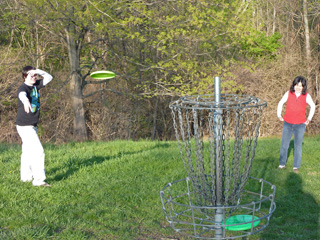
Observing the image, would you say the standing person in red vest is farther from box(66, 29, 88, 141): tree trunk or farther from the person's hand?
box(66, 29, 88, 141): tree trunk

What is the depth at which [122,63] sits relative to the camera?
52.1ft

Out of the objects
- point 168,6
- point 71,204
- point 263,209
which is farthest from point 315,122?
point 71,204

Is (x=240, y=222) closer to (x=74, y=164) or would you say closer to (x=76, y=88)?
(x=74, y=164)

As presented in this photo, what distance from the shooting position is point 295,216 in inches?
217

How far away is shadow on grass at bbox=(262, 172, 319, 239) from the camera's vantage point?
16.1ft

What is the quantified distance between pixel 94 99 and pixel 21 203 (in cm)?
1068

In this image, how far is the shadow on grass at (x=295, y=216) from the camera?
4.91 meters

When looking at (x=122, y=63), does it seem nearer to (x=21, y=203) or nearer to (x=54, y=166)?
(x=54, y=166)

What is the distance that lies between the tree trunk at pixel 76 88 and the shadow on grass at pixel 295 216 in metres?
8.33

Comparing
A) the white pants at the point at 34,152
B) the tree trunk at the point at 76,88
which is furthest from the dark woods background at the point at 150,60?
the white pants at the point at 34,152

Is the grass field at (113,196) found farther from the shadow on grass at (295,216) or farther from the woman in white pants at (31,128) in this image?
the woman in white pants at (31,128)

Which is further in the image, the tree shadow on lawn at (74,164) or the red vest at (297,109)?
the red vest at (297,109)

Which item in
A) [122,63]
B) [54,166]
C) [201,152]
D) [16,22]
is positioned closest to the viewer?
[201,152]

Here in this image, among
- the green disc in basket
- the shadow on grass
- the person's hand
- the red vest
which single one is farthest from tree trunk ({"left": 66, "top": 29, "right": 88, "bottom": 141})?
the green disc in basket
